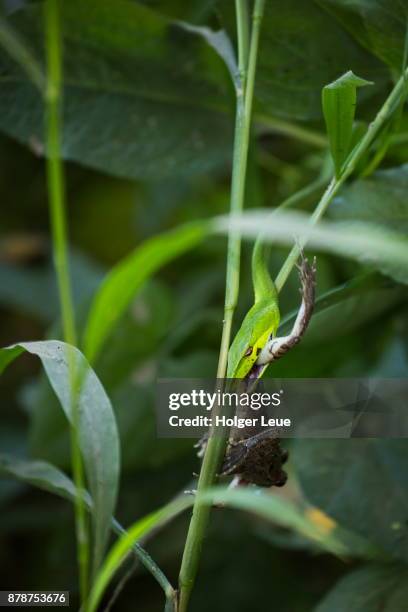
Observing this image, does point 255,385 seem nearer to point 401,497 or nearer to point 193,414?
point 193,414

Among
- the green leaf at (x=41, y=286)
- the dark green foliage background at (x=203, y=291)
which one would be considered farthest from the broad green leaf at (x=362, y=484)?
the green leaf at (x=41, y=286)

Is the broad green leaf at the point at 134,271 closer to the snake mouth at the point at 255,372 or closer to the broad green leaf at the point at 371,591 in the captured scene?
the snake mouth at the point at 255,372

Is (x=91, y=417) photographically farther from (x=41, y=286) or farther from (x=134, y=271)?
(x=41, y=286)

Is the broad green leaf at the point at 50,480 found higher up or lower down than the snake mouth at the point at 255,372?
lower down

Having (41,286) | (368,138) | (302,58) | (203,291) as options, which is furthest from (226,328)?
(41,286)

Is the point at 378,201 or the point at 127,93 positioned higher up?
the point at 127,93

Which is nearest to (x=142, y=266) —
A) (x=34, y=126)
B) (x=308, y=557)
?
(x=34, y=126)
